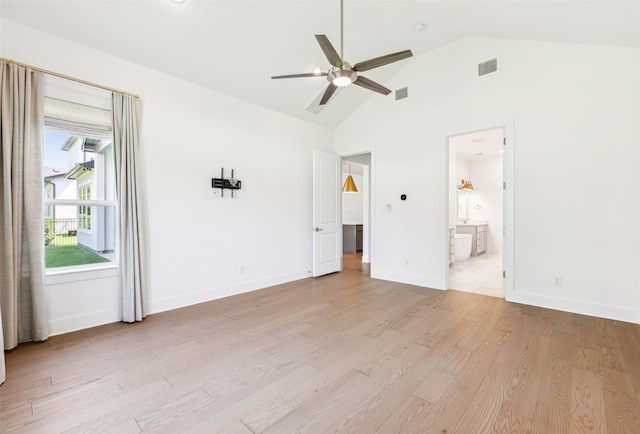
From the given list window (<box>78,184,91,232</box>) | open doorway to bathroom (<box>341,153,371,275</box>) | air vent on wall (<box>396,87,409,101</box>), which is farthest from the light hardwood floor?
air vent on wall (<box>396,87,409,101</box>)

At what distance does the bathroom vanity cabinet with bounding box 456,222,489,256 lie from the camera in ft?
25.0

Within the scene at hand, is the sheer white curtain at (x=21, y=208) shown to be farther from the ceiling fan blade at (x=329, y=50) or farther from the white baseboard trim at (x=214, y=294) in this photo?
the ceiling fan blade at (x=329, y=50)

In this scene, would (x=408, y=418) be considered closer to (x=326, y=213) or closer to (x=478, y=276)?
(x=326, y=213)

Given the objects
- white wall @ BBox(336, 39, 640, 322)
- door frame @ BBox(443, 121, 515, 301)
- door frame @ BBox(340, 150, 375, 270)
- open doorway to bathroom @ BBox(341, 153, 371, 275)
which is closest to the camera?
white wall @ BBox(336, 39, 640, 322)

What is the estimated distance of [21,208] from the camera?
2725 millimetres

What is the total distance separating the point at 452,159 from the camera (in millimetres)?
7410

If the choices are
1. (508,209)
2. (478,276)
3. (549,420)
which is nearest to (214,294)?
(549,420)

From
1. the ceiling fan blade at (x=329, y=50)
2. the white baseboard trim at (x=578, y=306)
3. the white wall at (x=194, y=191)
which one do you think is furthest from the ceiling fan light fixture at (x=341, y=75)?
the white baseboard trim at (x=578, y=306)

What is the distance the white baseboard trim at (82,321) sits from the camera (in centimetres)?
298

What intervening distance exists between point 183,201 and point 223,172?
28.7 inches

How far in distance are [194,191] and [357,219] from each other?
22.4ft

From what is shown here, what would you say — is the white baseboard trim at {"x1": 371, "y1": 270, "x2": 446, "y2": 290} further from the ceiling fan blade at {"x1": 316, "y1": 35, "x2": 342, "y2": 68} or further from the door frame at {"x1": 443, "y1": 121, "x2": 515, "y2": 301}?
the ceiling fan blade at {"x1": 316, "y1": 35, "x2": 342, "y2": 68}

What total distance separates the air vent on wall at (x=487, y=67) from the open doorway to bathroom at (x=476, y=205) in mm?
2135

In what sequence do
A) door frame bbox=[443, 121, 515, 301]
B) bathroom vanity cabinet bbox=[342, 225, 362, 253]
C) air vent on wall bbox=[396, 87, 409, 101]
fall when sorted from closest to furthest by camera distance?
door frame bbox=[443, 121, 515, 301] → air vent on wall bbox=[396, 87, 409, 101] → bathroom vanity cabinet bbox=[342, 225, 362, 253]
